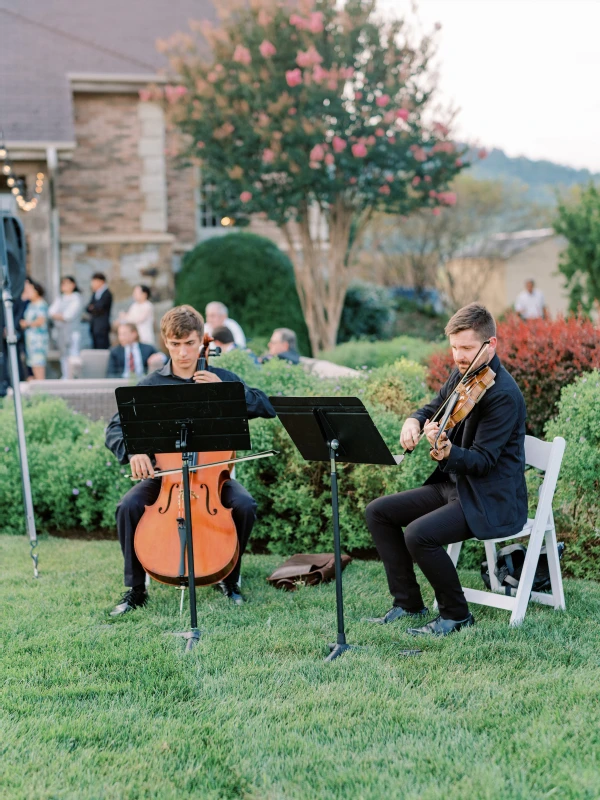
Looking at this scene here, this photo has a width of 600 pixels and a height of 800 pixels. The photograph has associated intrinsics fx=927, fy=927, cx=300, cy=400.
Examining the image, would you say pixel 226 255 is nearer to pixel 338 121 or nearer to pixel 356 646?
pixel 338 121

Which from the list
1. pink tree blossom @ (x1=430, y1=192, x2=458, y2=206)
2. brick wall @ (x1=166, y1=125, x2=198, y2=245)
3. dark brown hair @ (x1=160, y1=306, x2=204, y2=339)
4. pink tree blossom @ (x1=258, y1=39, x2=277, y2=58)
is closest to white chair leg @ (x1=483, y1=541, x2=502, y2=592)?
dark brown hair @ (x1=160, y1=306, x2=204, y2=339)

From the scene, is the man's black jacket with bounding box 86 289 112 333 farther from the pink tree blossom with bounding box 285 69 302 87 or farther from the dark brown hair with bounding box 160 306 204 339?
the dark brown hair with bounding box 160 306 204 339

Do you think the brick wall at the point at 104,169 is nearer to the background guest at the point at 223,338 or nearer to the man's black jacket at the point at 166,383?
the background guest at the point at 223,338

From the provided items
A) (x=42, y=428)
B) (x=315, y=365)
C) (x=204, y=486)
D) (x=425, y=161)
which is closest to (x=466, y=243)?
(x=425, y=161)

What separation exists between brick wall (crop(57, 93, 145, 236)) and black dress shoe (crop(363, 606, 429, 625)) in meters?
13.8

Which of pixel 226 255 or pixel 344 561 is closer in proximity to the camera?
pixel 344 561

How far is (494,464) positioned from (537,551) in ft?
2.01

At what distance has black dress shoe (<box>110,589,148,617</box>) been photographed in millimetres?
5027

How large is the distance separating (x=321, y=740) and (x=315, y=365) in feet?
23.6

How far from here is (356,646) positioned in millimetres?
4402

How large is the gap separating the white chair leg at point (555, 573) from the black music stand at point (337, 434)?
3.93 ft

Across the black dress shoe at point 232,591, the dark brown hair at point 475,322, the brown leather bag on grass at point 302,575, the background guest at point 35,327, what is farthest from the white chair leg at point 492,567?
the background guest at point 35,327

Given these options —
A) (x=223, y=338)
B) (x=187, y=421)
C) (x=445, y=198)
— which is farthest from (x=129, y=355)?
(x=445, y=198)

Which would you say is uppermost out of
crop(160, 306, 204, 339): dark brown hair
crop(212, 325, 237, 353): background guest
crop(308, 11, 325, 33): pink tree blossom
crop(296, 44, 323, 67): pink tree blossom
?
crop(308, 11, 325, 33): pink tree blossom
